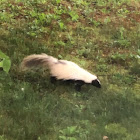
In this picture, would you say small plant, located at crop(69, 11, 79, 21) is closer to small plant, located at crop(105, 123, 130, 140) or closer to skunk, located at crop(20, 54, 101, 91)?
skunk, located at crop(20, 54, 101, 91)

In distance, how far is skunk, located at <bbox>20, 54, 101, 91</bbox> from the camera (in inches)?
218

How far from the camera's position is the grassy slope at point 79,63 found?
4.21 meters

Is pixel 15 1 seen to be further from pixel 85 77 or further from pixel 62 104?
pixel 62 104

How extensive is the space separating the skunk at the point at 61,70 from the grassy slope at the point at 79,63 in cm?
16

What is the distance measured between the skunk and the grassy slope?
0.16 meters

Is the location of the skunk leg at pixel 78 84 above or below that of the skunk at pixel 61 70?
below

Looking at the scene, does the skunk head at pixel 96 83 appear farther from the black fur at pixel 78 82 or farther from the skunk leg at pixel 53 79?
the skunk leg at pixel 53 79

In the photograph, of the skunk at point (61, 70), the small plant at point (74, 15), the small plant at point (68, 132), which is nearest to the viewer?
the small plant at point (68, 132)

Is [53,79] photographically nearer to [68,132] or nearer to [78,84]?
[78,84]

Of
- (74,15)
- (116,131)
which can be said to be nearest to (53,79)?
(116,131)

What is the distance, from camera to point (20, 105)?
4.51 m

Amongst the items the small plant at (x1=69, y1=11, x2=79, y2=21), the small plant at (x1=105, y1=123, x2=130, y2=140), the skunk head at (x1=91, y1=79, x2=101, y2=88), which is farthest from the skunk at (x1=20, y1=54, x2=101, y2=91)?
the small plant at (x1=69, y1=11, x2=79, y2=21)

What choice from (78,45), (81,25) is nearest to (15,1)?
(81,25)

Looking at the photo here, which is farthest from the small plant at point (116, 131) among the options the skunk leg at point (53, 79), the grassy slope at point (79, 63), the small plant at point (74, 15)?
the small plant at point (74, 15)
